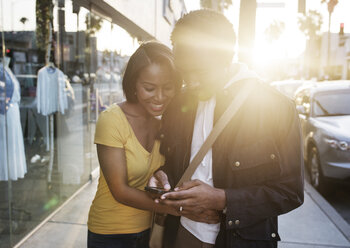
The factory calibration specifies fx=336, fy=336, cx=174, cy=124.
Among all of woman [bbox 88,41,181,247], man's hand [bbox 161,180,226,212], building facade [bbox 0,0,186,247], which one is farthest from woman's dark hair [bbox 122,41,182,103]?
building facade [bbox 0,0,186,247]

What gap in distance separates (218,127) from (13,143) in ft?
11.1

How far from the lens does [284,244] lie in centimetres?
391

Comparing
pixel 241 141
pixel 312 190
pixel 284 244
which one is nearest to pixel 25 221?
pixel 284 244

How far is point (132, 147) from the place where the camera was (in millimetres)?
1923

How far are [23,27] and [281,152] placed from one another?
13.7 ft

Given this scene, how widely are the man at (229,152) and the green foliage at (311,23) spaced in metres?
64.8

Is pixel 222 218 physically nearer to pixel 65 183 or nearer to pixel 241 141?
pixel 241 141

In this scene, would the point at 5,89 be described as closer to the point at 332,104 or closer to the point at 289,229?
the point at 289,229

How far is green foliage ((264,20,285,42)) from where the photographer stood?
74500 millimetres

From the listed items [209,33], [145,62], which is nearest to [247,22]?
[145,62]

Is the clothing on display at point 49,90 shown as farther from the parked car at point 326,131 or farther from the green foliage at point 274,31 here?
the green foliage at point 274,31

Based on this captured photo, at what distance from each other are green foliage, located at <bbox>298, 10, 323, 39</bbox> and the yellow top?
64.8 metres

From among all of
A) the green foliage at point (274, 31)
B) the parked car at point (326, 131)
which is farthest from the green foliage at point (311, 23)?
the parked car at point (326, 131)

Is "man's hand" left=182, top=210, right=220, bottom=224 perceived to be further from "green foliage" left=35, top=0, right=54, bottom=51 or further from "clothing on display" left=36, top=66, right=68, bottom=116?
"green foliage" left=35, top=0, right=54, bottom=51
